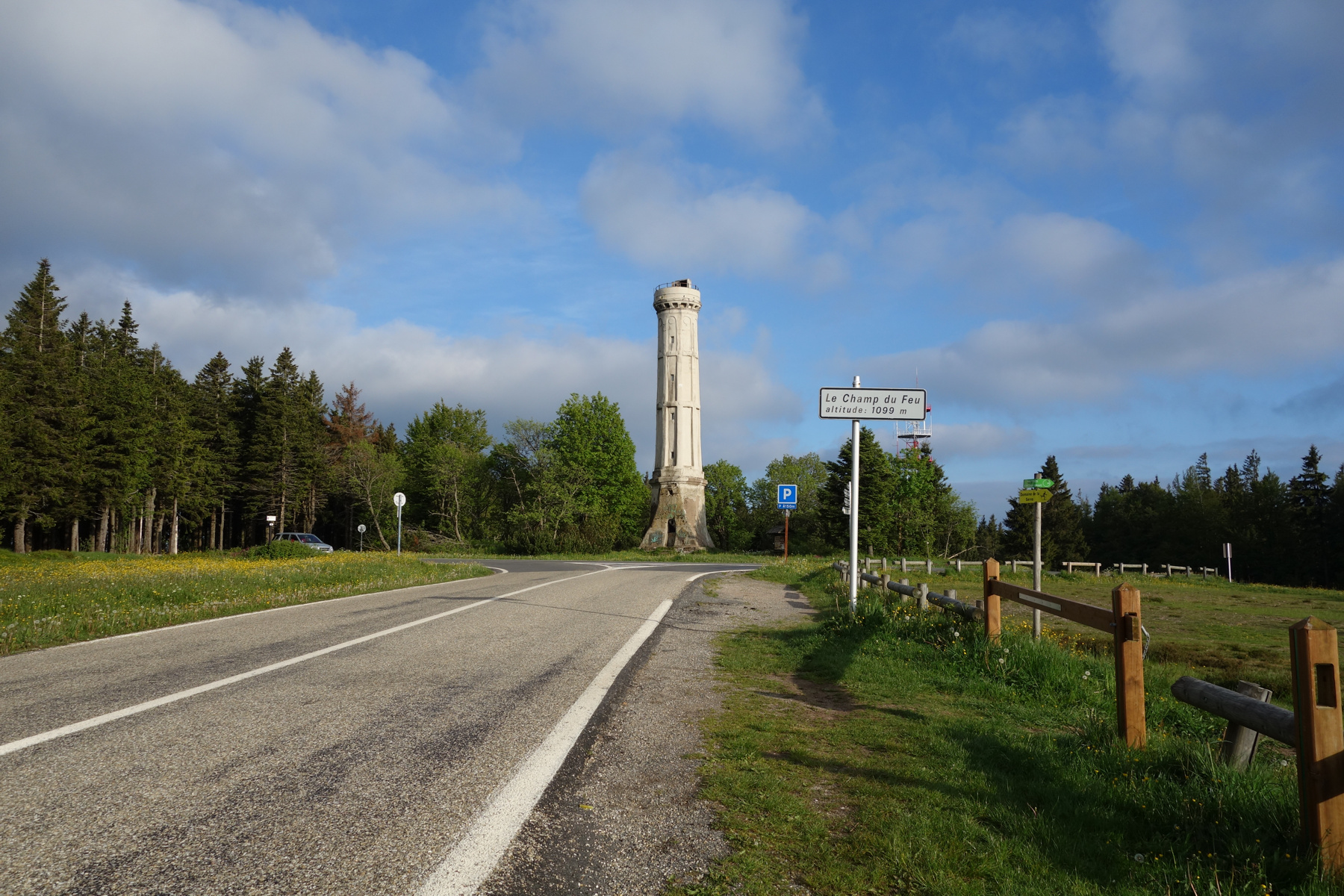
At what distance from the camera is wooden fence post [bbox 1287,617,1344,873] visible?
10.9ft

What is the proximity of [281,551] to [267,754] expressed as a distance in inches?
1250

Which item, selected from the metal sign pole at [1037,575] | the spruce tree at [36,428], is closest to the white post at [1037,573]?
the metal sign pole at [1037,575]

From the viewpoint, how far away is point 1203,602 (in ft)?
88.1

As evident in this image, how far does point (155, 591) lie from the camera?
13883 mm

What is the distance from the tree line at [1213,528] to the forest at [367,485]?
24cm

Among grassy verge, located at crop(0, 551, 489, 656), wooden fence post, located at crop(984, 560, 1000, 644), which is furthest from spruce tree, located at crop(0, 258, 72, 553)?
wooden fence post, located at crop(984, 560, 1000, 644)

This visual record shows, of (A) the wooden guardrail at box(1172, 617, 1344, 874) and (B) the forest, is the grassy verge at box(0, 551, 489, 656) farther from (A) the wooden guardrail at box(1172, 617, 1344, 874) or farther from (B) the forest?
(B) the forest

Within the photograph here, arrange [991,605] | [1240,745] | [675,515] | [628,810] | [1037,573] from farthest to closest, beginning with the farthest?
[675,515] → [1037,573] → [991,605] → [1240,745] → [628,810]

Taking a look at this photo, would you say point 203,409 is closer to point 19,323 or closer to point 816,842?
point 19,323

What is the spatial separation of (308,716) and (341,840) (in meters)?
2.42

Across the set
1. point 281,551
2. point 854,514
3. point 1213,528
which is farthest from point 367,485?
point 1213,528

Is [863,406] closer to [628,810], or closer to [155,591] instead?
[628,810]

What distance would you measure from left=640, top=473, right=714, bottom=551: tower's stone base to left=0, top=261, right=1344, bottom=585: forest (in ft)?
13.0

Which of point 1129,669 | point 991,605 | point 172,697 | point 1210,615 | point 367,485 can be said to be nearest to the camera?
point 1129,669
